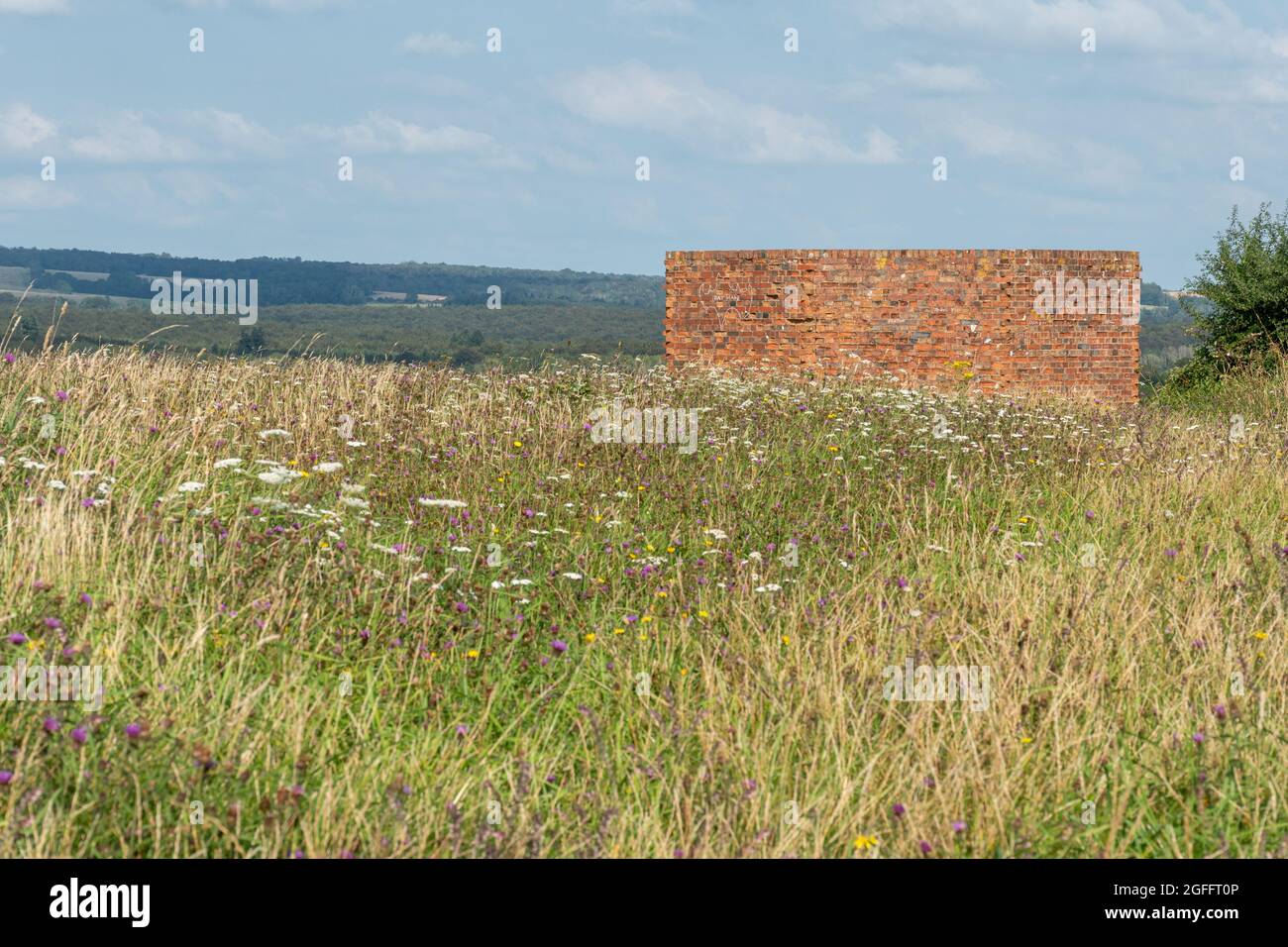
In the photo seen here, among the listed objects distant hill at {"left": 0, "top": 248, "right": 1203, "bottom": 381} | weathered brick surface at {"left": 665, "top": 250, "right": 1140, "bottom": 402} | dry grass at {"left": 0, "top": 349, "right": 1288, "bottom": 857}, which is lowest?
dry grass at {"left": 0, "top": 349, "right": 1288, "bottom": 857}

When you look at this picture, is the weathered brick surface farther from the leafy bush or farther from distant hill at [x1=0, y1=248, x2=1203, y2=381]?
distant hill at [x1=0, y1=248, x2=1203, y2=381]

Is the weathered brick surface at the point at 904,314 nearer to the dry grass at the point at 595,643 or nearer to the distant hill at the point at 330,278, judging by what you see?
the dry grass at the point at 595,643

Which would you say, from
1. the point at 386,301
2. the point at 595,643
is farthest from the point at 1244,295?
the point at 386,301

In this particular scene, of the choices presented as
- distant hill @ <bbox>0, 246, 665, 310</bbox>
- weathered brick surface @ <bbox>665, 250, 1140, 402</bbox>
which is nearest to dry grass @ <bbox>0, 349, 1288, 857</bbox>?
weathered brick surface @ <bbox>665, 250, 1140, 402</bbox>

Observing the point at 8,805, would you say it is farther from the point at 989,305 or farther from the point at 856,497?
the point at 989,305

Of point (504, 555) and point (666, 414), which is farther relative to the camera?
point (666, 414)

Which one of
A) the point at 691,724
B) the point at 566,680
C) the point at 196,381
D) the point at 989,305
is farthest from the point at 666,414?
the point at 989,305

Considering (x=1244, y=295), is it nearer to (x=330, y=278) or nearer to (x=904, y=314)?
(x=904, y=314)
